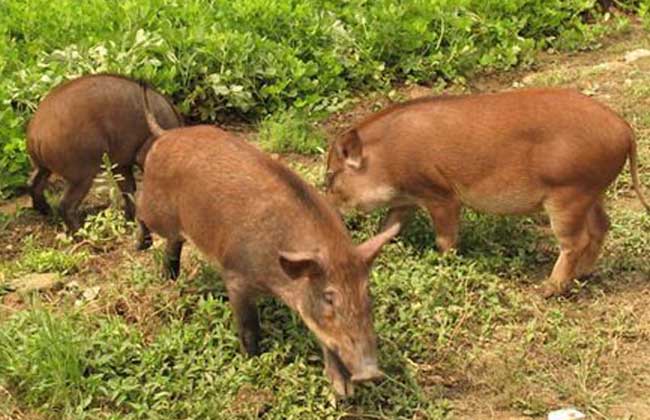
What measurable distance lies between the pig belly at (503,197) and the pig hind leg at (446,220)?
0.23 feet

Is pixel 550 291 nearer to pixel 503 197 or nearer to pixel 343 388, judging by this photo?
pixel 503 197

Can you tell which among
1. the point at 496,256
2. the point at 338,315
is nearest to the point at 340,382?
the point at 338,315

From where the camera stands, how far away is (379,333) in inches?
197

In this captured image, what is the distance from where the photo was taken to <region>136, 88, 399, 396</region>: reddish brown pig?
433 centimetres

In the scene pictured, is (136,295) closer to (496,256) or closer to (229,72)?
A: (496,256)

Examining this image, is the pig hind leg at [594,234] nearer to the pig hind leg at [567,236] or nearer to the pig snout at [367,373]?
the pig hind leg at [567,236]

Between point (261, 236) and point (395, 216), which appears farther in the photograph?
point (395, 216)

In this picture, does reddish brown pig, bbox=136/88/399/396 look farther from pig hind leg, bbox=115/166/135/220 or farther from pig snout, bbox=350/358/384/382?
pig hind leg, bbox=115/166/135/220

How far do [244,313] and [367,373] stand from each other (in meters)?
0.79

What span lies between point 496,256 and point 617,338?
0.90 metres

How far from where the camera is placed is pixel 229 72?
7.75m

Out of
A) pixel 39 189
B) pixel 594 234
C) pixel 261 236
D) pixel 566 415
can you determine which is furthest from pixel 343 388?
pixel 39 189

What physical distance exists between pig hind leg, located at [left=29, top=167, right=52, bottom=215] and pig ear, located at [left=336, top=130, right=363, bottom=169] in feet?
6.17

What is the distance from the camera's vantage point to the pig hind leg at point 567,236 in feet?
17.9
